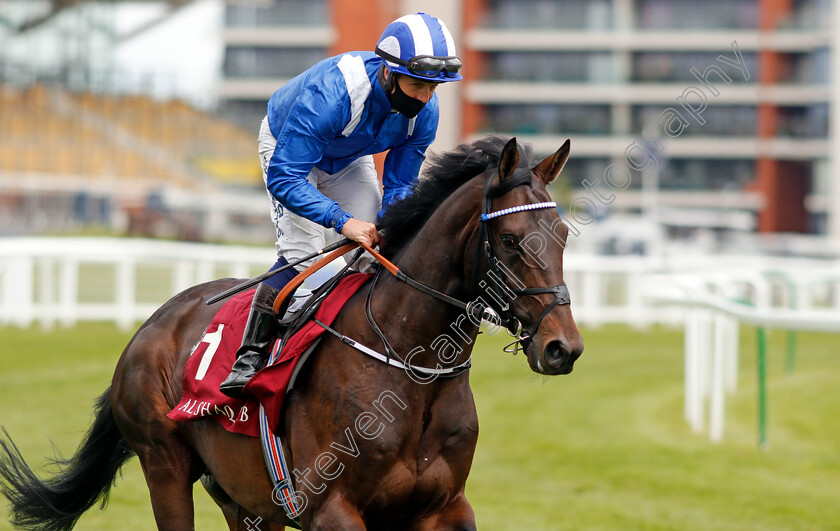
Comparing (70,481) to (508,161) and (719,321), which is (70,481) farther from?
(719,321)

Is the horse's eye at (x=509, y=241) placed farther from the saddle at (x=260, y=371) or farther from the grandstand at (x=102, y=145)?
the grandstand at (x=102, y=145)

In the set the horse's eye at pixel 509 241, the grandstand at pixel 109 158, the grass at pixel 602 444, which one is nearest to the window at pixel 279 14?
the grandstand at pixel 109 158

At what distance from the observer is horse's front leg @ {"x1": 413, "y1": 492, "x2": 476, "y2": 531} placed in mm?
3111

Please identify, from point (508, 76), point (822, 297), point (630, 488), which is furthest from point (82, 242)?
point (508, 76)

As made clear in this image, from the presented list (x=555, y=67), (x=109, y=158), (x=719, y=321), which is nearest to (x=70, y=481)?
Answer: (x=719, y=321)

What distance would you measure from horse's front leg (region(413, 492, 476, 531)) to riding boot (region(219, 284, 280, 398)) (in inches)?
29.0

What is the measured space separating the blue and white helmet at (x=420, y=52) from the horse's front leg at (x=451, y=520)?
1276 millimetres

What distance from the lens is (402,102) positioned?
3.34m

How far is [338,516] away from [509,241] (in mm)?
930

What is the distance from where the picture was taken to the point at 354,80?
3.31 metres

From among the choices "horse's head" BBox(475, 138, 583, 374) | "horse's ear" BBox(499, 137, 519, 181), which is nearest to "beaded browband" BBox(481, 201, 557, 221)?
"horse's head" BBox(475, 138, 583, 374)

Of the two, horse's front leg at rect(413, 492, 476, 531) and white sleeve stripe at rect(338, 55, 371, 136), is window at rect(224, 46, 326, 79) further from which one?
horse's front leg at rect(413, 492, 476, 531)

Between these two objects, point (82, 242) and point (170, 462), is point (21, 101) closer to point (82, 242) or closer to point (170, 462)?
point (82, 242)

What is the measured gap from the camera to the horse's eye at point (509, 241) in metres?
2.90
